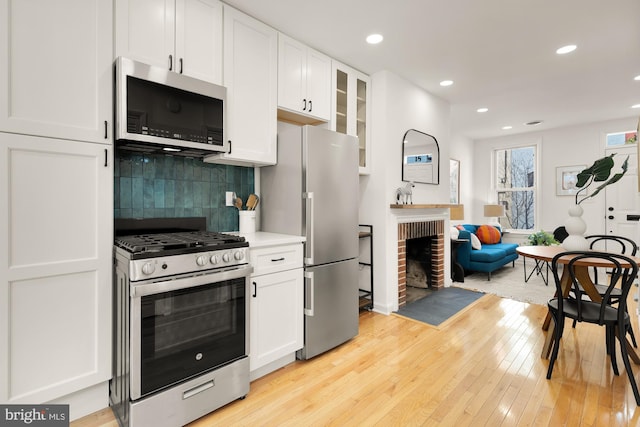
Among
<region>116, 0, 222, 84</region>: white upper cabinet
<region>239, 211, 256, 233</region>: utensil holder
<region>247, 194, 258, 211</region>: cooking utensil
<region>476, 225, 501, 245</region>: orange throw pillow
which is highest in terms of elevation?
<region>116, 0, 222, 84</region>: white upper cabinet

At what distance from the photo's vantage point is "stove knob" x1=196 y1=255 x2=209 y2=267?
176 centimetres

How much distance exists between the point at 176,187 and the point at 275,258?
91cm

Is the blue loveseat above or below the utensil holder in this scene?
below

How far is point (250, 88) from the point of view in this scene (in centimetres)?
239

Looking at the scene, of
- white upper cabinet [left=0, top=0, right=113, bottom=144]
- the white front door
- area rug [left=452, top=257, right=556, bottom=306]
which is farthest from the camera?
the white front door

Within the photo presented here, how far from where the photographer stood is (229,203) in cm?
266

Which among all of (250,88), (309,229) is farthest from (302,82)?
(309,229)

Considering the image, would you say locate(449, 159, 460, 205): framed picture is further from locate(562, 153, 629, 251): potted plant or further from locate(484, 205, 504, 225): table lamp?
locate(562, 153, 629, 251): potted plant

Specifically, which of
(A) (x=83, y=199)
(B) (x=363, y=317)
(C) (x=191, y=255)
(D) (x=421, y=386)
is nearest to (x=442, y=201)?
(B) (x=363, y=317)

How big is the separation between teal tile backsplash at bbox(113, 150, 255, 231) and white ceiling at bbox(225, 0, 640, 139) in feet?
4.04

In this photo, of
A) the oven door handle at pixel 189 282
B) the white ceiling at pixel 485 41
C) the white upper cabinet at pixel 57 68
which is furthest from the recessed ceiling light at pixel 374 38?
the oven door handle at pixel 189 282

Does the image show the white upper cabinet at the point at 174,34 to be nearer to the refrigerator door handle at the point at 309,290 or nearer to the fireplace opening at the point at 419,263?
the refrigerator door handle at the point at 309,290

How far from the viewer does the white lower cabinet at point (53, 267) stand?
151 cm

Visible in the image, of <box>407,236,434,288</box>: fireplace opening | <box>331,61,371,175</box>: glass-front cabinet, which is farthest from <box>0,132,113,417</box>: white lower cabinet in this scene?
<box>407,236,434,288</box>: fireplace opening
